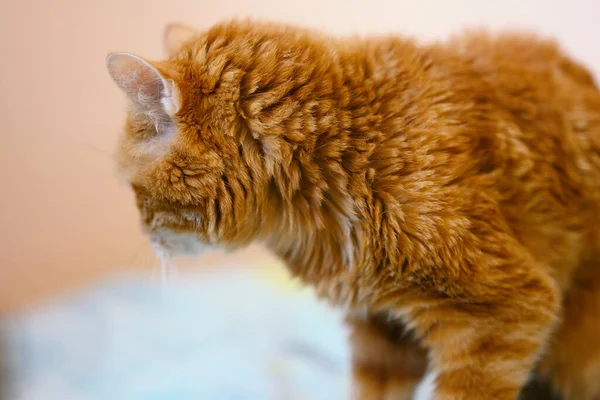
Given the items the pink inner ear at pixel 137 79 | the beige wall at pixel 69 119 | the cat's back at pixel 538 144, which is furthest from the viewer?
the beige wall at pixel 69 119

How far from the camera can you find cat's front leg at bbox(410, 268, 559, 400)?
0.94 m

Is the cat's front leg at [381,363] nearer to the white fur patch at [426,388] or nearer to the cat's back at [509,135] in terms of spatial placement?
the white fur patch at [426,388]

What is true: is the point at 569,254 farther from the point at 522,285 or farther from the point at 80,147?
the point at 80,147

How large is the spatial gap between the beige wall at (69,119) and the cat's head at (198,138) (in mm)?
154

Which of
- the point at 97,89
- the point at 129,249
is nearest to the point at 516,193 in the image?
the point at 97,89

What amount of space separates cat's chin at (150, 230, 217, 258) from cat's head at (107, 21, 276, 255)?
30mm

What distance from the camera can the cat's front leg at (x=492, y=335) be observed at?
939mm

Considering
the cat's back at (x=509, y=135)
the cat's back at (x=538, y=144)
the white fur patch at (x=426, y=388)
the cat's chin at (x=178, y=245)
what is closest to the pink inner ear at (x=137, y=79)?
the cat's chin at (x=178, y=245)

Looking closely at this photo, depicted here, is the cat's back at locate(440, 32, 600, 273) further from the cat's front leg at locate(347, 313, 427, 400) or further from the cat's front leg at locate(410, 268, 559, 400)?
the cat's front leg at locate(347, 313, 427, 400)

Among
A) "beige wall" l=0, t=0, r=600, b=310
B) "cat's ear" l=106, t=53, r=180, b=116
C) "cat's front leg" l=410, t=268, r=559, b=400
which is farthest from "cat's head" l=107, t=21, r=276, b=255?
"cat's front leg" l=410, t=268, r=559, b=400

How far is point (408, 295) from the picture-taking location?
3.16 ft

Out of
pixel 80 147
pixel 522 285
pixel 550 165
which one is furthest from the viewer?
pixel 80 147

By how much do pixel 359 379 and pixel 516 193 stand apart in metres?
0.55

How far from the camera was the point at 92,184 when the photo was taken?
1363mm
